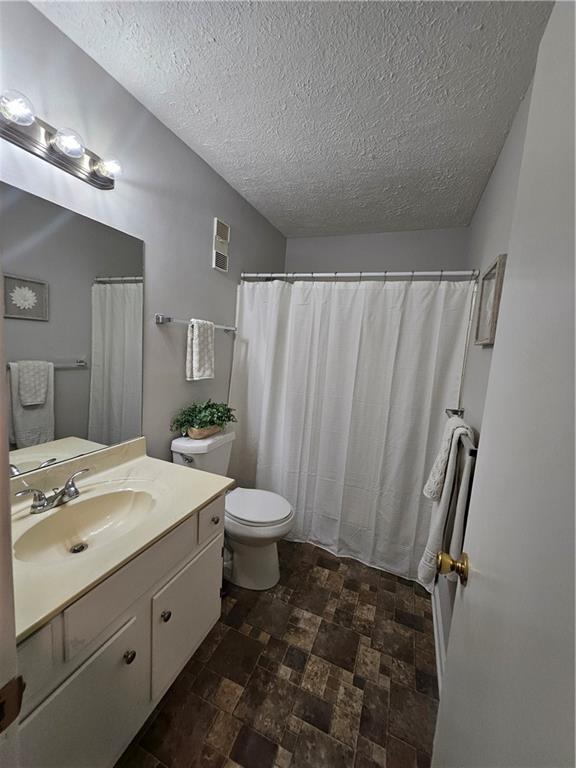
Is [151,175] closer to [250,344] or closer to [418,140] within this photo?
[250,344]

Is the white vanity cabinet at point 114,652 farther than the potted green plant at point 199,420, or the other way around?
the potted green plant at point 199,420

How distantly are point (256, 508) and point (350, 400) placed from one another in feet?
2.94

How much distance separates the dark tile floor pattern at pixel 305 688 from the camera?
3.48ft

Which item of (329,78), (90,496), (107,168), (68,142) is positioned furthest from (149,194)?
(90,496)

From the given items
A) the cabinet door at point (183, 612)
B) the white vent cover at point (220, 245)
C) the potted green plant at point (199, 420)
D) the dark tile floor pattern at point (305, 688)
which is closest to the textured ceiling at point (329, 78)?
the white vent cover at point (220, 245)

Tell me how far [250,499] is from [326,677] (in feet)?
2.89

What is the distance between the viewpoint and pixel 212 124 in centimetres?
145

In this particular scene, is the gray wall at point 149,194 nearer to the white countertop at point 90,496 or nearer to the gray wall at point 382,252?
the white countertop at point 90,496

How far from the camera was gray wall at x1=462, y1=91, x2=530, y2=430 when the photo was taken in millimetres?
1181

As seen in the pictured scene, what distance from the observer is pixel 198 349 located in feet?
5.80

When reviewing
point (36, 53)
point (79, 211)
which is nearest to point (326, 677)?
point (79, 211)

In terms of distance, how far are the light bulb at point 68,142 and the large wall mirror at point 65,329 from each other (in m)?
0.19

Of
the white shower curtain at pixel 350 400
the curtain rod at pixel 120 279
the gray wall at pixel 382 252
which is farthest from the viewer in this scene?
the gray wall at pixel 382 252

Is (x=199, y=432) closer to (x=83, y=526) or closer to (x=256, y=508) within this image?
(x=256, y=508)
